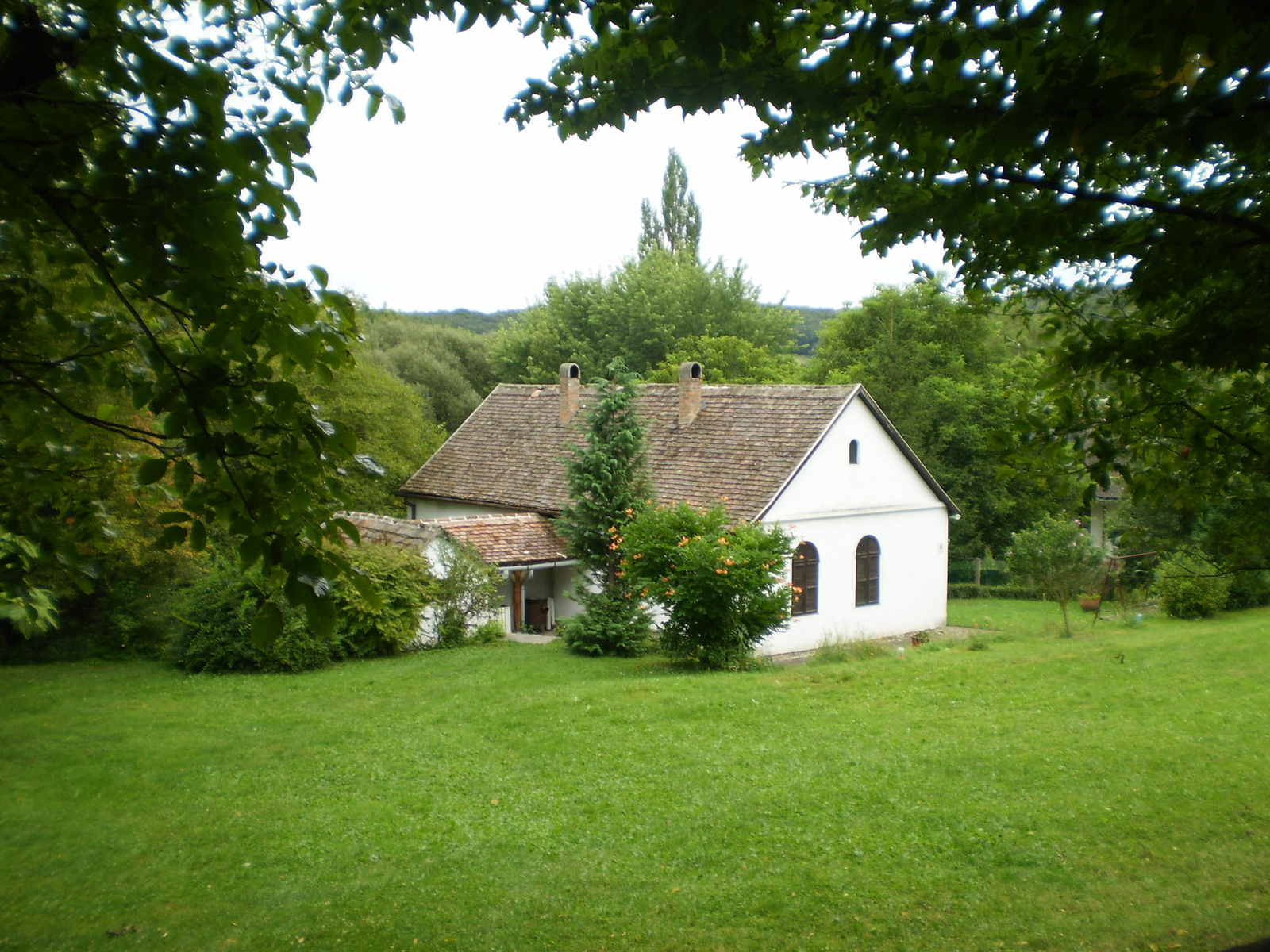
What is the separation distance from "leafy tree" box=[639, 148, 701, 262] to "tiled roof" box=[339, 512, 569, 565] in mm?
50383

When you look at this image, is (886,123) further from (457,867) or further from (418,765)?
(418,765)

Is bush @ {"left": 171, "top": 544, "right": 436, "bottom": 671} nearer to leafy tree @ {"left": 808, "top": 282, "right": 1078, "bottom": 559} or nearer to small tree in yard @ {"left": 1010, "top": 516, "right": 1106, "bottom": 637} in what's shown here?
small tree in yard @ {"left": 1010, "top": 516, "right": 1106, "bottom": 637}

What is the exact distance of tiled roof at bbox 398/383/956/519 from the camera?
22859mm

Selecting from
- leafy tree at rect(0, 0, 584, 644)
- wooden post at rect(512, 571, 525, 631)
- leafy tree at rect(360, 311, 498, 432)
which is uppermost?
leafy tree at rect(360, 311, 498, 432)

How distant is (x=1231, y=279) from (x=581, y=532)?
16.1m

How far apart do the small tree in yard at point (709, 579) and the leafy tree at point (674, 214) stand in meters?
55.6

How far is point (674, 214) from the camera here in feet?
234

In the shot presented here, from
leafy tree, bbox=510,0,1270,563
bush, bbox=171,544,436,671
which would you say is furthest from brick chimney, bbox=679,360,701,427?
leafy tree, bbox=510,0,1270,563

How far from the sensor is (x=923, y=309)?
44750 millimetres

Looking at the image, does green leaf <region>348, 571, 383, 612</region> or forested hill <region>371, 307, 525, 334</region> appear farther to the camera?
forested hill <region>371, 307, 525, 334</region>

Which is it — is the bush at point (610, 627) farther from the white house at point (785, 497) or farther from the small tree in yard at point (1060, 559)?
the small tree in yard at point (1060, 559)

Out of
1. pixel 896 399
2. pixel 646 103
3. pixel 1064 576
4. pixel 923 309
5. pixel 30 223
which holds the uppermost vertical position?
pixel 923 309

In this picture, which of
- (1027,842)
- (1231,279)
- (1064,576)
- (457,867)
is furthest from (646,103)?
(1064,576)

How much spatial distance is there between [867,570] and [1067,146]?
2150 centimetres
